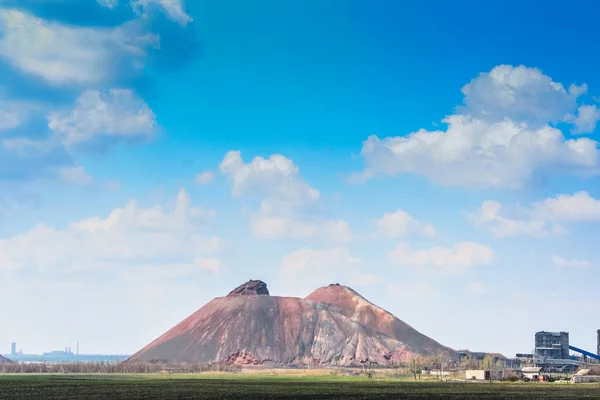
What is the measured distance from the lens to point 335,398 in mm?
101312

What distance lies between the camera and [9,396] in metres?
101

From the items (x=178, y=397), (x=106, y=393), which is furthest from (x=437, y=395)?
(x=106, y=393)

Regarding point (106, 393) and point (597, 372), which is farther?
point (597, 372)

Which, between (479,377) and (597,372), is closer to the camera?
(479,377)

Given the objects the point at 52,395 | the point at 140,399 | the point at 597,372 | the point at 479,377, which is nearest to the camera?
the point at 140,399

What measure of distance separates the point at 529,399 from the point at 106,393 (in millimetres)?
53457

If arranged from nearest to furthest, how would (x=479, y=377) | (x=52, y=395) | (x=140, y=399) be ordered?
(x=140, y=399) → (x=52, y=395) → (x=479, y=377)

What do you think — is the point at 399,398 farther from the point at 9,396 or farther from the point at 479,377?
the point at 479,377

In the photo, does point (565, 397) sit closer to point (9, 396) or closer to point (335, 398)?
point (335, 398)

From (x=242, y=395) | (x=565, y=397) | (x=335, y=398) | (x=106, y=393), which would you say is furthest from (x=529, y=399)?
(x=106, y=393)

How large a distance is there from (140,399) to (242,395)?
47.1ft

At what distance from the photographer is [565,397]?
344 feet

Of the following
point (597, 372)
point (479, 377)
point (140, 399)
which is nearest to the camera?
point (140, 399)

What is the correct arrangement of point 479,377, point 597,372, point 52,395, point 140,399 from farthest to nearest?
point 597,372 < point 479,377 < point 52,395 < point 140,399
